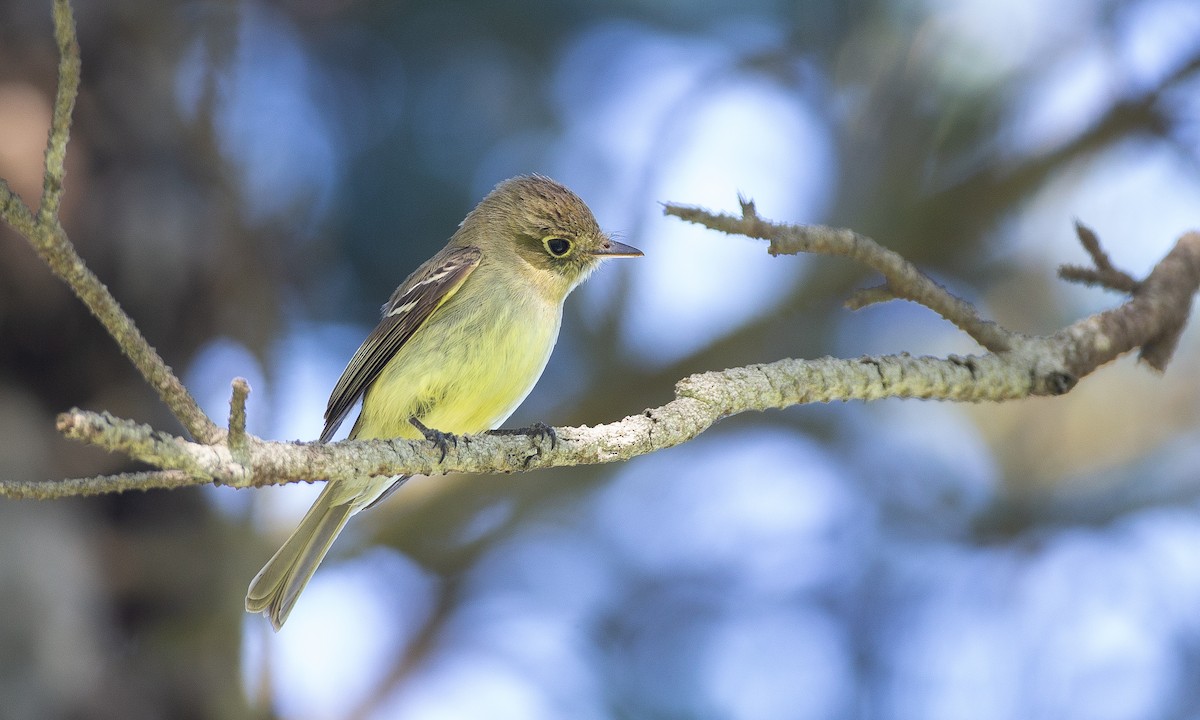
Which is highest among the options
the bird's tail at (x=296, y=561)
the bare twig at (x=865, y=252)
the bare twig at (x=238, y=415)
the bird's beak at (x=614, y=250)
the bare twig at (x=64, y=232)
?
the bird's beak at (x=614, y=250)

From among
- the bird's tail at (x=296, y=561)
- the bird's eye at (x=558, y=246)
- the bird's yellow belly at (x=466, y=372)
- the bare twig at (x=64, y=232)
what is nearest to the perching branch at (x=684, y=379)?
the bare twig at (x=64, y=232)

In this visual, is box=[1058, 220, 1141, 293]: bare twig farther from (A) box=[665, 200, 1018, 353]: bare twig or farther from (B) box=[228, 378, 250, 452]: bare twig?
(B) box=[228, 378, 250, 452]: bare twig

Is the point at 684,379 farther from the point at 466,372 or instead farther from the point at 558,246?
the point at 558,246

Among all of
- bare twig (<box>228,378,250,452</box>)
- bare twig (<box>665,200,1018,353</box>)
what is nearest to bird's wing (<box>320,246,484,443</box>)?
bare twig (<box>665,200,1018,353</box>)

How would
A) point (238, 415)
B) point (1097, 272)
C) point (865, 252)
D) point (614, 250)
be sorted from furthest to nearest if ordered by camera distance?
point (614, 250), point (1097, 272), point (865, 252), point (238, 415)

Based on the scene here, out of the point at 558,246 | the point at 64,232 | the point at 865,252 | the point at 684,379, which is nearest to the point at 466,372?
the point at 558,246

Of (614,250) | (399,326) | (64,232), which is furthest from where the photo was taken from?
(614,250)

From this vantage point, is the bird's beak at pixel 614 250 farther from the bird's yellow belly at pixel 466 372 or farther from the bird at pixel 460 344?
the bird's yellow belly at pixel 466 372

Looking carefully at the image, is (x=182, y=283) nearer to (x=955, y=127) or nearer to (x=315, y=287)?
(x=315, y=287)
